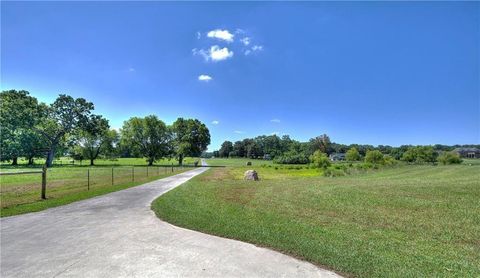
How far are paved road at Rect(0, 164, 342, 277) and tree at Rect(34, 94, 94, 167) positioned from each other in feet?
179

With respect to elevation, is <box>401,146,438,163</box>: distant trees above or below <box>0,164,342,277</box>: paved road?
above

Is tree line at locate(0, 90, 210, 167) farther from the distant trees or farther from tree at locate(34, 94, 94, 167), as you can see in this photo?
the distant trees

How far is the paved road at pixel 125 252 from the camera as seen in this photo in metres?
4.72

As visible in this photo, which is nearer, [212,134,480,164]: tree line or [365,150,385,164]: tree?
[365,150,385,164]: tree

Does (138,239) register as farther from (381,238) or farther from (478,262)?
(478,262)

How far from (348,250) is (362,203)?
18.7 ft

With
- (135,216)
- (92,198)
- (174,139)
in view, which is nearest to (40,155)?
(174,139)

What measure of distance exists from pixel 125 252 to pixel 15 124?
2255 inches

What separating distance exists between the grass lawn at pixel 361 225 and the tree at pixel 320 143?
11306 cm

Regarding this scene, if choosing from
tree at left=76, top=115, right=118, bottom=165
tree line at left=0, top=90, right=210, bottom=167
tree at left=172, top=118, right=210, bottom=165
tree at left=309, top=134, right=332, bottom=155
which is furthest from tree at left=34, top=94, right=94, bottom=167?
tree at left=309, top=134, right=332, bottom=155

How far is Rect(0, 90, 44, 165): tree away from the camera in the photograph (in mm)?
49469

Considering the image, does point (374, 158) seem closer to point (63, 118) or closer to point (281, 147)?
point (63, 118)

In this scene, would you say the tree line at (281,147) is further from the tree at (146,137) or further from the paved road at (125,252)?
the paved road at (125,252)

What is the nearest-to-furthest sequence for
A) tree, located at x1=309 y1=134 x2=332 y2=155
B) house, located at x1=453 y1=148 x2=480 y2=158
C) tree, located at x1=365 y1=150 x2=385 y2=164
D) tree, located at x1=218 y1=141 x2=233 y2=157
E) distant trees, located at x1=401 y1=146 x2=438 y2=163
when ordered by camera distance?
1. tree, located at x1=365 y1=150 x2=385 y2=164
2. distant trees, located at x1=401 y1=146 x2=438 y2=163
3. house, located at x1=453 y1=148 x2=480 y2=158
4. tree, located at x1=309 y1=134 x2=332 y2=155
5. tree, located at x1=218 y1=141 x2=233 y2=157
